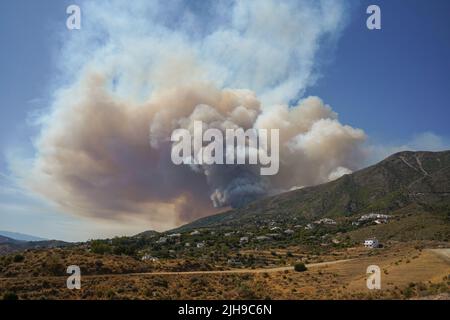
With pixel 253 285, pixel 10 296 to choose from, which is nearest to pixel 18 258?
pixel 10 296

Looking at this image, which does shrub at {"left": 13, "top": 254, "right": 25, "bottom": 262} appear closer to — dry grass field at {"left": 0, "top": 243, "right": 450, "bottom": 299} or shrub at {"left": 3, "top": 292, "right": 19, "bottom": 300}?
dry grass field at {"left": 0, "top": 243, "right": 450, "bottom": 299}

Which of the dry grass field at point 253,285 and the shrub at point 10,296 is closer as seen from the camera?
the shrub at point 10,296

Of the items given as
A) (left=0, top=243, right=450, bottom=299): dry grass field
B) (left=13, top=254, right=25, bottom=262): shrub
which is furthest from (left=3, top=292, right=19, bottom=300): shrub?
(left=13, top=254, right=25, bottom=262): shrub

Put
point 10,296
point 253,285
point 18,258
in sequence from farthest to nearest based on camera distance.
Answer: point 18,258 < point 253,285 < point 10,296

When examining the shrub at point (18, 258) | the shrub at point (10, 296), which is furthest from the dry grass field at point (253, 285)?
the shrub at point (18, 258)

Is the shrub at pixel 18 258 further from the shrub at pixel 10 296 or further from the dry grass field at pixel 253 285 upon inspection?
the shrub at pixel 10 296

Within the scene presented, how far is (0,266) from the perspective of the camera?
42.4 meters

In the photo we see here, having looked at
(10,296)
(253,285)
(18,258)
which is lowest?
(253,285)

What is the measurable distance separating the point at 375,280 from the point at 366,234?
82.3 metres

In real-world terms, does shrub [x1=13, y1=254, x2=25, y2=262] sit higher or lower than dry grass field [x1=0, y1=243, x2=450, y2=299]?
higher

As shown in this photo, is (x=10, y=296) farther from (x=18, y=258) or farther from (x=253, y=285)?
(x=253, y=285)

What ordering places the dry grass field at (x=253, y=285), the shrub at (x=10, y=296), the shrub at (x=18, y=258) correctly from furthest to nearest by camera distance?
the shrub at (x=18, y=258) → the dry grass field at (x=253, y=285) → the shrub at (x=10, y=296)

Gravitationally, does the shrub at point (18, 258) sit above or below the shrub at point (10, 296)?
above
